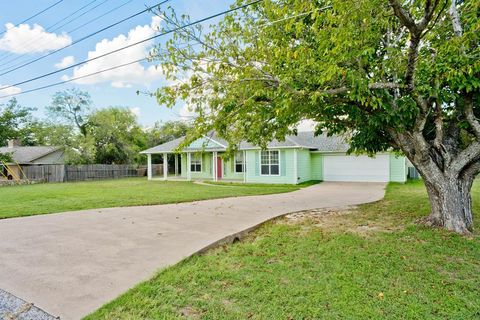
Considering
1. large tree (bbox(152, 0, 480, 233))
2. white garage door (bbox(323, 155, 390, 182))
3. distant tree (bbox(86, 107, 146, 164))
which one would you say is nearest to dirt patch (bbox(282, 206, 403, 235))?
large tree (bbox(152, 0, 480, 233))

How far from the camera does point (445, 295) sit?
11.1ft

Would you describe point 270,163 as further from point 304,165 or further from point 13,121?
point 13,121

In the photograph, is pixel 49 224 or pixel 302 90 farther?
pixel 49 224

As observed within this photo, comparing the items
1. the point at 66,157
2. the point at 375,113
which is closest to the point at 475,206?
the point at 375,113

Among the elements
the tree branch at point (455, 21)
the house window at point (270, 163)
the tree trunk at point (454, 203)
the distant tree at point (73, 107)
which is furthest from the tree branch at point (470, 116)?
the distant tree at point (73, 107)

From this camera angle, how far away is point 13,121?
32.5m

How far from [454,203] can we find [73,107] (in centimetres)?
3081

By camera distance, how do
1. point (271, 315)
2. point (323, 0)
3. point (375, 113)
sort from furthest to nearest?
point (375, 113) → point (323, 0) → point (271, 315)

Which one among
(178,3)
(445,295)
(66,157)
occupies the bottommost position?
(445,295)

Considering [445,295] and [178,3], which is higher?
[178,3]

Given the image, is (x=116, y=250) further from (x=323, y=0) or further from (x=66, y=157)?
(x=66, y=157)

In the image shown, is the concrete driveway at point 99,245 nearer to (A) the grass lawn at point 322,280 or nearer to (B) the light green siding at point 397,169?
(A) the grass lawn at point 322,280

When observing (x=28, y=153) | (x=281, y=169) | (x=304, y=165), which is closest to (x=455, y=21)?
(x=281, y=169)

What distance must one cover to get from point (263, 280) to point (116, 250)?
281cm
